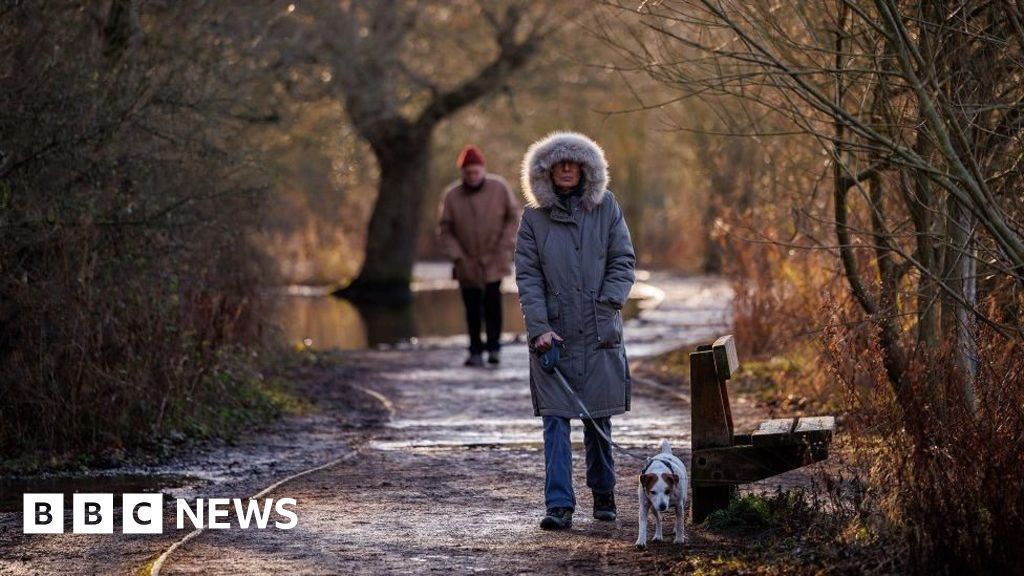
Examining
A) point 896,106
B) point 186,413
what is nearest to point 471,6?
point 186,413

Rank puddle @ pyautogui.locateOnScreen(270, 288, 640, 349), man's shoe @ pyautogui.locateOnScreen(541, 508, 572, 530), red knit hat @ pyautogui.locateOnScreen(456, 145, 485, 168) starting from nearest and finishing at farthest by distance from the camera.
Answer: man's shoe @ pyautogui.locateOnScreen(541, 508, 572, 530)
red knit hat @ pyautogui.locateOnScreen(456, 145, 485, 168)
puddle @ pyautogui.locateOnScreen(270, 288, 640, 349)

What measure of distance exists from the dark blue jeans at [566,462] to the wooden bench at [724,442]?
0.48 metres

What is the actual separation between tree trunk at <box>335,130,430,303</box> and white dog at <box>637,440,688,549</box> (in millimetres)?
24290

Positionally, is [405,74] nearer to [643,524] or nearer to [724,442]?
[724,442]

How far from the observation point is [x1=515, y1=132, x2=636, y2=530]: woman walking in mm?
8266

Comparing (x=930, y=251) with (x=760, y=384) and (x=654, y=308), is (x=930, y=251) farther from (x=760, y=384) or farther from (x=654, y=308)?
(x=654, y=308)

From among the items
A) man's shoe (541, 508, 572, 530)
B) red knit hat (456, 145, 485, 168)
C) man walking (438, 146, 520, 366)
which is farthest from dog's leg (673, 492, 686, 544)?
red knit hat (456, 145, 485, 168)

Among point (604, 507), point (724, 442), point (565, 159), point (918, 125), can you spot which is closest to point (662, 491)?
point (724, 442)

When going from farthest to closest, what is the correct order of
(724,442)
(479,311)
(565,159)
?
(479,311) < (565,159) < (724,442)

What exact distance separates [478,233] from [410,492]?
23.5 ft

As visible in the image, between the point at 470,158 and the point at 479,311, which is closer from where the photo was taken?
the point at 470,158

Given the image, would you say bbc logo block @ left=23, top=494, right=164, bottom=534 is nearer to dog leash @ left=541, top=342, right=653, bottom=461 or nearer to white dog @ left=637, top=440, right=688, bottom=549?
dog leash @ left=541, top=342, right=653, bottom=461

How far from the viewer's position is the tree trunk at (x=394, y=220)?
3197cm

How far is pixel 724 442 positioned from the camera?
813 cm
